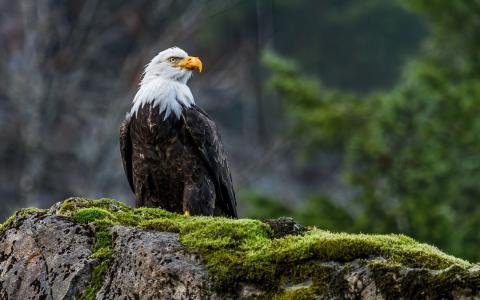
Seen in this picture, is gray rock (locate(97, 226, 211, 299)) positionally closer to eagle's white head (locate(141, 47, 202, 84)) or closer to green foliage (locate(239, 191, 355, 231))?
eagle's white head (locate(141, 47, 202, 84))

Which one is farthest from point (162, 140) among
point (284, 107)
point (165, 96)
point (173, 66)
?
point (284, 107)

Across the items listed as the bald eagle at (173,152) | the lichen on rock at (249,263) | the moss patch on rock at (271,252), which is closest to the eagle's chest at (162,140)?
the bald eagle at (173,152)

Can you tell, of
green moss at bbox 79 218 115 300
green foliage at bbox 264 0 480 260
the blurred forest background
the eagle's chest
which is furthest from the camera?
the blurred forest background

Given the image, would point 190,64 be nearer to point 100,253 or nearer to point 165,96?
point 165,96

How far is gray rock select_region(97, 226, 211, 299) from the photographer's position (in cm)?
Result: 542

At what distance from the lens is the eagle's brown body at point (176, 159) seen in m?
8.16

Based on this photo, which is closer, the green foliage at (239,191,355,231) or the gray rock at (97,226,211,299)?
the gray rock at (97,226,211,299)

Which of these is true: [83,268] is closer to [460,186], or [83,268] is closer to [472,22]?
[460,186]

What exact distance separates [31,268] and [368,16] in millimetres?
31077

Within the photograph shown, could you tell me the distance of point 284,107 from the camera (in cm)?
2195

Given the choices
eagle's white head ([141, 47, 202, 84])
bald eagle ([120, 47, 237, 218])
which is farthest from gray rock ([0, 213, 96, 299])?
eagle's white head ([141, 47, 202, 84])

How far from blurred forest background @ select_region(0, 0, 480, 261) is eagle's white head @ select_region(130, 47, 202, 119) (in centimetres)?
761

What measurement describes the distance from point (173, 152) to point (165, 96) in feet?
1.50

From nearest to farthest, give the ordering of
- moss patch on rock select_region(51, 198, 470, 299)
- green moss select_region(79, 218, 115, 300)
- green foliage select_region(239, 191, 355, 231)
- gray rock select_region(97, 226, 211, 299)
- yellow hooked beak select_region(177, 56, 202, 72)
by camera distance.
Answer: moss patch on rock select_region(51, 198, 470, 299) → gray rock select_region(97, 226, 211, 299) → green moss select_region(79, 218, 115, 300) → yellow hooked beak select_region(177, 56, 202, 72) → green foliage select_region(239, 191, 355, 231)
